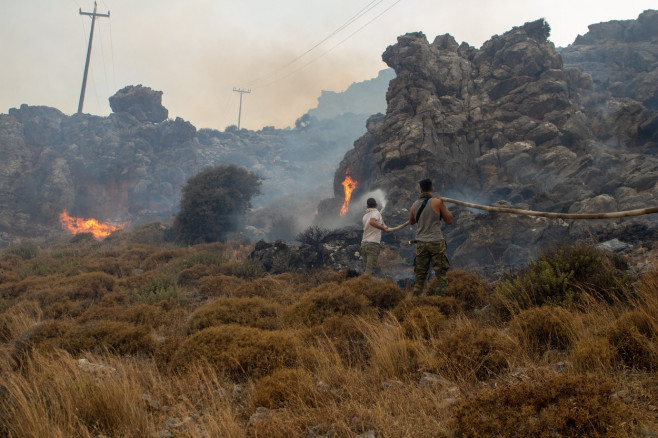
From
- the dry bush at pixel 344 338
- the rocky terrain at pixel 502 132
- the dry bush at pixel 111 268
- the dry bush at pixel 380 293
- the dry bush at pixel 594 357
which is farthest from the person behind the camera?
the rocky terrain at pixel 502 132

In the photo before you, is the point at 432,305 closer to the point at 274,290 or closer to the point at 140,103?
the point at 274,290

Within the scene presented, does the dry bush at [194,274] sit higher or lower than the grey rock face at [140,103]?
lower

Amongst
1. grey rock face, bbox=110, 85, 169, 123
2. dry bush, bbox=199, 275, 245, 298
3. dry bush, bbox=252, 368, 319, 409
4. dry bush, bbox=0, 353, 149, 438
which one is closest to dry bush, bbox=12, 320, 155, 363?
dry bush, bbox=0, 353, 149, 438

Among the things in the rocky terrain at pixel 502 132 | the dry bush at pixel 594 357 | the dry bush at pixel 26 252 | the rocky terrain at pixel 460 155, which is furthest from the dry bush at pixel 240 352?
the dry bush at pixel 26 252

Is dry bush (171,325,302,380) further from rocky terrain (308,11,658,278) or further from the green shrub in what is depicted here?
rocky terrain (308,11,658,278)

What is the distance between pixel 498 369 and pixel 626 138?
3330cm

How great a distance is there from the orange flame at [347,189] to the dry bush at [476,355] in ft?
106

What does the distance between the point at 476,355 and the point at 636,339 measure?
137 centimetres

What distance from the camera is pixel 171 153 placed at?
226 feet

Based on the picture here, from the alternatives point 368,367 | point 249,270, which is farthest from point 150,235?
point 368,367

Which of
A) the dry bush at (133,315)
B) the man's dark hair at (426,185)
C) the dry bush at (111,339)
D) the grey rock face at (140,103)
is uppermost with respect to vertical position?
the grey rock face at (140,103)

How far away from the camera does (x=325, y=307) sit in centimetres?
692

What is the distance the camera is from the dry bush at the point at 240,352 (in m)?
4.58

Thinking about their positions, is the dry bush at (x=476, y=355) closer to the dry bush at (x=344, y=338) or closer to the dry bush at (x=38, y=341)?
the dry bush at (x=344, y=338)
